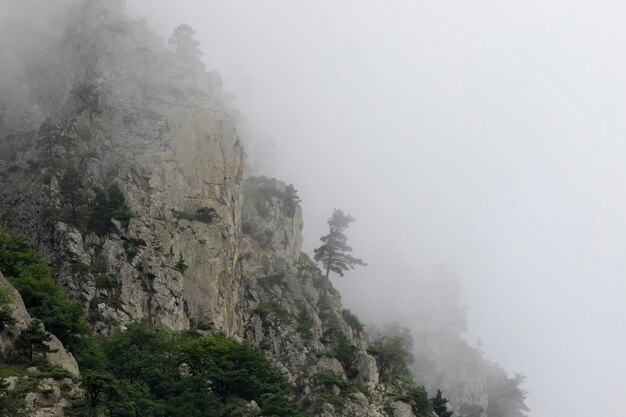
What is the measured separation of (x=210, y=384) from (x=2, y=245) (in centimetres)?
2479

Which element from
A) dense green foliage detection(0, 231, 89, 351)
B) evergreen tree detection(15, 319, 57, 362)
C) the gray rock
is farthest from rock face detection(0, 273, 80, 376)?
the gray rock

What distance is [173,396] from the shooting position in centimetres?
5409

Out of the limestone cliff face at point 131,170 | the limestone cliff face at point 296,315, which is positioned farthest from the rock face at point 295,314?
the limestone cliff face at point 131,170

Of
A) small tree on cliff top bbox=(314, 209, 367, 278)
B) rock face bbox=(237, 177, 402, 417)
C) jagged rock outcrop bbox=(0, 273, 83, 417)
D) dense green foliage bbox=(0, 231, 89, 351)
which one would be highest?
small tree on cliff top bbox=(314, 209, 367, 278)

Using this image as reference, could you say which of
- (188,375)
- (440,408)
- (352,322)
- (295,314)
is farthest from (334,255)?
(188,375)

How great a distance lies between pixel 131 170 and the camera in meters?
85.8

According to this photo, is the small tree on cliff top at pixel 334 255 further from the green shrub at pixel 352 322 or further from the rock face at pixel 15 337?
the rock face at pixel 15 337

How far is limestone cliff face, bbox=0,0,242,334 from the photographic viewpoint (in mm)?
73000

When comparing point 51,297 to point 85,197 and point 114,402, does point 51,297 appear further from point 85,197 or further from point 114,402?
point 85,197

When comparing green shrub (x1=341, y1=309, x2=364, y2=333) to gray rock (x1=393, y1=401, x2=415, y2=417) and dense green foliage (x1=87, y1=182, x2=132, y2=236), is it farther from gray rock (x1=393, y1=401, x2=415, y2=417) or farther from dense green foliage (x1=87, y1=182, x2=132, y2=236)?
dense green foliage (x1=87, y1=182, x2=132, y2=236)

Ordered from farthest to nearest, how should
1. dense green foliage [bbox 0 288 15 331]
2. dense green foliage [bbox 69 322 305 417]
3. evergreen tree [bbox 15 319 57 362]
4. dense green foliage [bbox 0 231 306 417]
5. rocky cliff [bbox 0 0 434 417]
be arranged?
rocky cliff [bbox 0 0 434 417], dense green foliage [bbox 69 322 305 417], dense green foliage [bbox 0 231 306 417], evergreen tree [bbox 15 319 57 362], dense green foliage [bbox 0 288 15 331]

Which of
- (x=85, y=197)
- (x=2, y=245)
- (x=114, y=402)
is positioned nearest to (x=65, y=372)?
(x=114, y=402)

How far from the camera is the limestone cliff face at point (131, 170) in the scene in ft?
240

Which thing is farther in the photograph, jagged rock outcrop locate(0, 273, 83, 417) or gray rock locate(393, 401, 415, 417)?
gray rock locate(393, 401, 415, 417)
